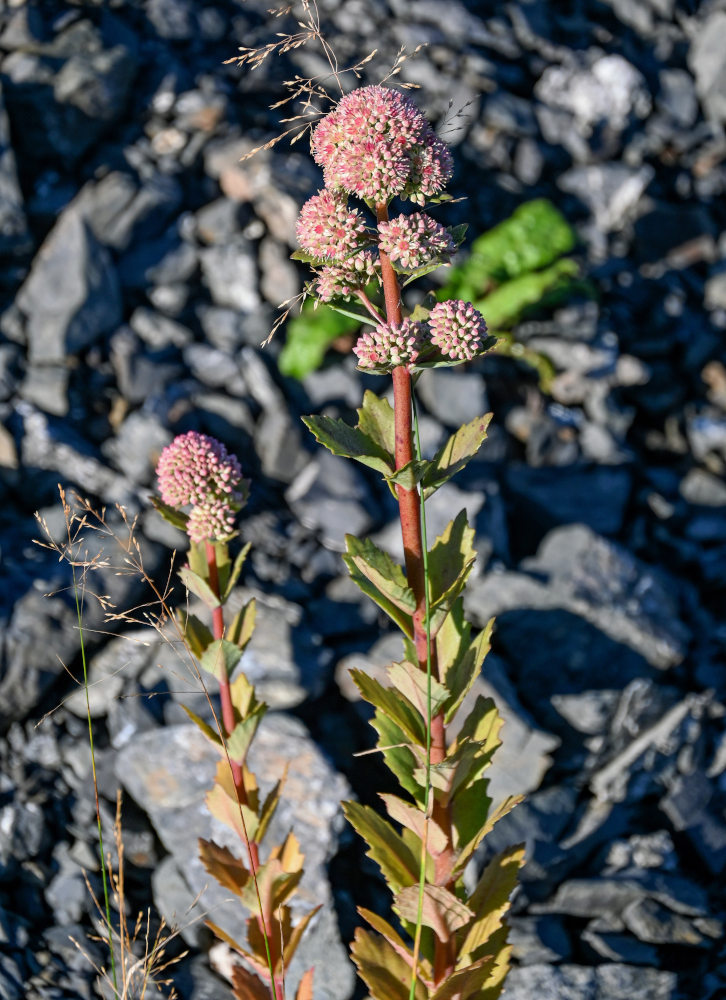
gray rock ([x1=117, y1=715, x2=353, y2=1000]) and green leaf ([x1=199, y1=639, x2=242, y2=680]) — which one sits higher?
green leaf ([x1=199, y1=639, x2=242, y2=680])

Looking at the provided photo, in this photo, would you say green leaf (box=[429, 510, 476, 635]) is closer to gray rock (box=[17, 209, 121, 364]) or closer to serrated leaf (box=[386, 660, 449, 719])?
serrated leaf (box=[386, 660, 449, 719])

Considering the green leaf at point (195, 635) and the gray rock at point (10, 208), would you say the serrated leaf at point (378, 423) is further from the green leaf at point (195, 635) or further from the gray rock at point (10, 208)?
the gray rock at point (10, 208)

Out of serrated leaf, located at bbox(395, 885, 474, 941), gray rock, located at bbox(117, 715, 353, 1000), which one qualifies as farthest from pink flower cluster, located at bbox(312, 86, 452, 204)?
gray rock, located at bbox(117, 715, 353, 1000)

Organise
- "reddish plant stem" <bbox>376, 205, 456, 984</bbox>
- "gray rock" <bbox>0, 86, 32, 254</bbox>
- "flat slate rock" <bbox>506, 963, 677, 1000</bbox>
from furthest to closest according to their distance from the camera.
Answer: "gray rock" <bbox>0, 86, 32, 254</bbox> → "flat slate rock" <bbox>506, 963, 677, 1000</bbox> → "reddish plant stem" <bbox>376, 205, 456, 984</bbox>

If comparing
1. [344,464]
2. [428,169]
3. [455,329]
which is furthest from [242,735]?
[344,464]

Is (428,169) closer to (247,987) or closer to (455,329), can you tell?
(455,329)

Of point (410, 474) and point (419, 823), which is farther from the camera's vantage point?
point (419, 823)

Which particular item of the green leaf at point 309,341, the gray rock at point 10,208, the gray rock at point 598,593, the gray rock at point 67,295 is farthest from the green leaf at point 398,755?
the gray rock at point 10,208
